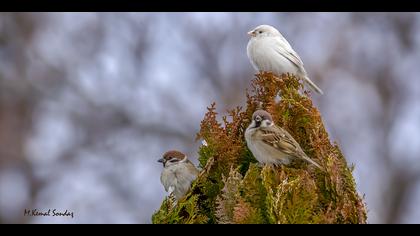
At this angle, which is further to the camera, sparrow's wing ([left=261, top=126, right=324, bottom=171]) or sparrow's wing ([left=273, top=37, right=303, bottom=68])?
sparrow's wing ([left=273, top=37, right=303, bottom=68])

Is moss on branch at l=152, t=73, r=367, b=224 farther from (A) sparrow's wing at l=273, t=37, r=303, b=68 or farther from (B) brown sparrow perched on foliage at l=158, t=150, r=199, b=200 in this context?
(A) sparrow's wing at l=273, t=37, r=303, b=68

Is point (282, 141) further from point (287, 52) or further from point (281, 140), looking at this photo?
point (287, 52)

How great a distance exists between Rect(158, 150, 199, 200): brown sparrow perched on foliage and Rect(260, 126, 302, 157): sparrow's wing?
452 millimetres

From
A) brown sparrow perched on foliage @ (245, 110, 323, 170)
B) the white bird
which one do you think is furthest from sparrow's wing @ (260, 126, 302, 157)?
the white bird

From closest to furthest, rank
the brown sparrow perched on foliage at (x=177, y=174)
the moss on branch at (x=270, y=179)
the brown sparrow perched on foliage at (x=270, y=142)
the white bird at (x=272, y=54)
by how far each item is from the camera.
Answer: the moss on branch at (x=270, y=179), the brown sparrow perched on foliage at (x=270, y=142), the brown sparrow perched on foliage at (x=177, y=174), the white bird at (x=272, y=54)

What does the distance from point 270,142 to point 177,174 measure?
2.00 ft

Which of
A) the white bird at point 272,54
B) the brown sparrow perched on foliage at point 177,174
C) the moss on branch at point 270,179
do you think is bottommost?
the moss on branch at point 270,179

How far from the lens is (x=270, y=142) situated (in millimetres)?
2332

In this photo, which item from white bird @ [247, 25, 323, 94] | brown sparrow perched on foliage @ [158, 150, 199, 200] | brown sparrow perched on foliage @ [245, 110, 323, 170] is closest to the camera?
brown sparrow perched on foliage @ [245, 110, 323, 170]

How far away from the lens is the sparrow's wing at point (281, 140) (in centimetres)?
230

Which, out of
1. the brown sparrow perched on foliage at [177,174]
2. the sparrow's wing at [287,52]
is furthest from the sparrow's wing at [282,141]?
the sparrow's wing at [287,52]

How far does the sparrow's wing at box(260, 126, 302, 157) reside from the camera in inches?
90.6

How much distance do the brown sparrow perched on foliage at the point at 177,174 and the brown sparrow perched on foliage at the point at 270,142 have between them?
43 cm

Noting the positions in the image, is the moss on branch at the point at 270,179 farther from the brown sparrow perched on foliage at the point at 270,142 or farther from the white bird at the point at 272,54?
the white bird at the point at 272,54
